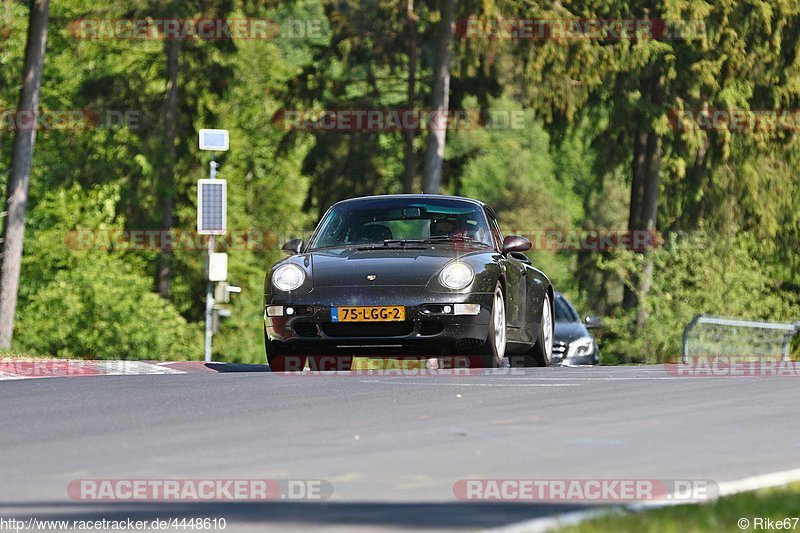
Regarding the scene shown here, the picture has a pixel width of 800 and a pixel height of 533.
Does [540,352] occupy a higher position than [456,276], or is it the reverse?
[456,276]

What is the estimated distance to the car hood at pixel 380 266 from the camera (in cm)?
1427

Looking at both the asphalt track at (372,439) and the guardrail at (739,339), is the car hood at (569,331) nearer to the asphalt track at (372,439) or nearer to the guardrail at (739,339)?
the guardrail at (739,339)

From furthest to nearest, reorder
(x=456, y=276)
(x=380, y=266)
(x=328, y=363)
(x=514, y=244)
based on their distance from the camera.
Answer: (x=328, y=363) < (x=514, y=244) < (x=380, y=266) < (x=456, y=276)

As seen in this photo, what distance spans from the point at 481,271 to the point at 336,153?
31.6 metres

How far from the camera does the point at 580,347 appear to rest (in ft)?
81.8

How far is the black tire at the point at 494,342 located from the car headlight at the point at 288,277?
1643mm

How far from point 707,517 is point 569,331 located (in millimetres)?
18663

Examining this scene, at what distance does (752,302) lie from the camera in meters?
40.3

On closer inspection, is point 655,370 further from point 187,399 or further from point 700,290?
point 700,290

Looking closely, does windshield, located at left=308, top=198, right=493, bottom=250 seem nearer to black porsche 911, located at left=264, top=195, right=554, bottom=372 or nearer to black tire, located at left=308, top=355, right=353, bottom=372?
black porsche 911, located at left=264, top=195, right=554, bottom=372

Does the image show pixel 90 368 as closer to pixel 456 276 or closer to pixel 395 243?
pixel 395 243

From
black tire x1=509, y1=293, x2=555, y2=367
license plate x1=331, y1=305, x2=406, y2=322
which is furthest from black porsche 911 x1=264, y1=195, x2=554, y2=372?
black tire x1=509, y1=293, x2=555, y2=367

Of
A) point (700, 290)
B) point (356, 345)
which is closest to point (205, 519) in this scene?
point (356, 345)

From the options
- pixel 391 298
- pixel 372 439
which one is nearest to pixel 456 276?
pixel 391 298
